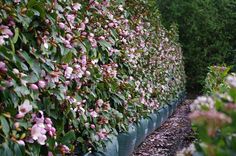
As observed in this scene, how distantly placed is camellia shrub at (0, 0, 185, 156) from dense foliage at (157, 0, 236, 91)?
673cm

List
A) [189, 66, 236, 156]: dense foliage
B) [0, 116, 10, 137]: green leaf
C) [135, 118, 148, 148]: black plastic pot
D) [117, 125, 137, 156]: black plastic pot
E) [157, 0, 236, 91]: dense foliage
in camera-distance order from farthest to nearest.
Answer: [157, 0, 236, 91]: dense foliage < [135, 118, 148, 148]: black plastic pot < [117, 125, 137, 156]: black plastic pot < [0, 116, 10, 137]: green leaf < [189, 66, 236, 156]: dense foliage

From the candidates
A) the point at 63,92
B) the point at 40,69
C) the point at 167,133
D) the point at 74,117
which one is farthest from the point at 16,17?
the point at 167,133

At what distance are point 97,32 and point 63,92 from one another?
83 centimetres

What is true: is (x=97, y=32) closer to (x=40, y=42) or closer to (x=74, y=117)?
(x=74, y=117)

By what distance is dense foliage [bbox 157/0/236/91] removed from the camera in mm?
10328

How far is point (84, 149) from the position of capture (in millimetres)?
2504

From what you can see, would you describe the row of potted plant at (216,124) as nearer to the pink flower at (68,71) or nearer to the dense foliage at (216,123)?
the dense foliage at (216,123)

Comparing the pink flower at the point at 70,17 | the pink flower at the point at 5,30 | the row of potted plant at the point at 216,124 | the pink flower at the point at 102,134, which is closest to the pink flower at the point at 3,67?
the pink flower at the point at 5,30

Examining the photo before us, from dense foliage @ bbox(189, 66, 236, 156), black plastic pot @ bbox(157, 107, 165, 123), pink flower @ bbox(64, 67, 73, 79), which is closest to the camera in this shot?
dense foliage @ bbox(189, 66, 236, 156)

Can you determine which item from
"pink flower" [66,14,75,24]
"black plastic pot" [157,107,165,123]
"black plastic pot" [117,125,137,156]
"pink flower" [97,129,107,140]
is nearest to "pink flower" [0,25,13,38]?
"pink flower" [66,14,75,24]

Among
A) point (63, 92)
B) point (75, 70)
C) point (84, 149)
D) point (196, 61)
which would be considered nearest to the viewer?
point (63, 92)

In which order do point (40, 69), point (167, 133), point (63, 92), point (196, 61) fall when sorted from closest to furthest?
point (40, 69) → point (63, 92) → point (167, 133) → point (196, 61)

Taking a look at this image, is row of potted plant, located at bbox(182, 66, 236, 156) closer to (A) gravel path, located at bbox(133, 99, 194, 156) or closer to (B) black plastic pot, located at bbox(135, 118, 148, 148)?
(B) black plastic pot, located at bbox(135, 118, 148, 148)

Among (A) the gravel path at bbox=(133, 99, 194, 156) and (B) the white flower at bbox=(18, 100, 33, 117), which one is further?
(A) the gravel path at bbox=(133, 99, 194, 156)
